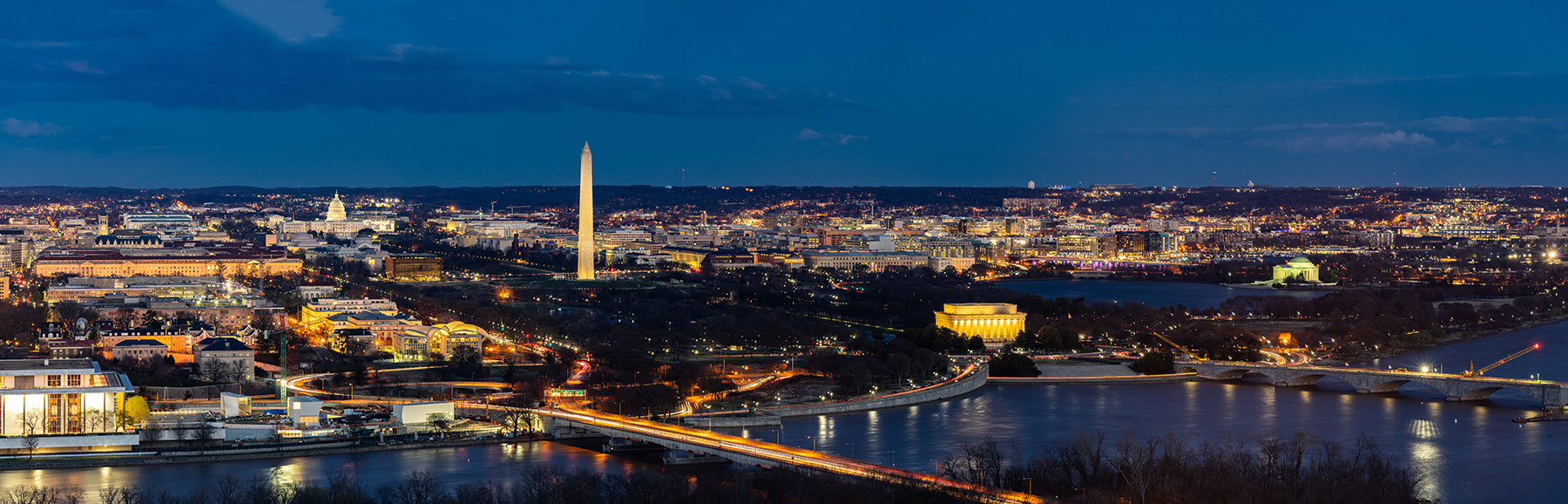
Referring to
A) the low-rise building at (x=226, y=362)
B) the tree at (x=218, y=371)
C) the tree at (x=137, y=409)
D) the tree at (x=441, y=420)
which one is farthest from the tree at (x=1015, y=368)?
the tree at (x=137, y=409)

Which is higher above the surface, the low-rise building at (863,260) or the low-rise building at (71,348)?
the low-rise building at (863,260)

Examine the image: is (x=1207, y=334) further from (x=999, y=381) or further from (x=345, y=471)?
(x=345, y=471)

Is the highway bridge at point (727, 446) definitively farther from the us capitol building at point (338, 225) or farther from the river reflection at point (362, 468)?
the us capitol building at point (338, 225)

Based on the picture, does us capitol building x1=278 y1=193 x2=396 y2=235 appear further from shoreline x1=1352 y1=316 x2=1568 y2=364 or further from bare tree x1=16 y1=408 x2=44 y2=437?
bare tree x1=16 y1=408 x2=44 y2=437

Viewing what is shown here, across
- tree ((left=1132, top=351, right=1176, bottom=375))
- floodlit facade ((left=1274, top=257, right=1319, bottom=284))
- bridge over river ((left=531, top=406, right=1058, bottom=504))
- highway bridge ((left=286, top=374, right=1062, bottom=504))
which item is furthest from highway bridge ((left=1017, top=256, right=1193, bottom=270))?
bridge over river ((left=531, top=406, right=1058, bottom=504))

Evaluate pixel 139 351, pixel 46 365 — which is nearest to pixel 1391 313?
pixel 139 351

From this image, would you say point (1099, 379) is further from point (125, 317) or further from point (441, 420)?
point (125, 317)

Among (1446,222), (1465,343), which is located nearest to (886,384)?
(1465,343)
